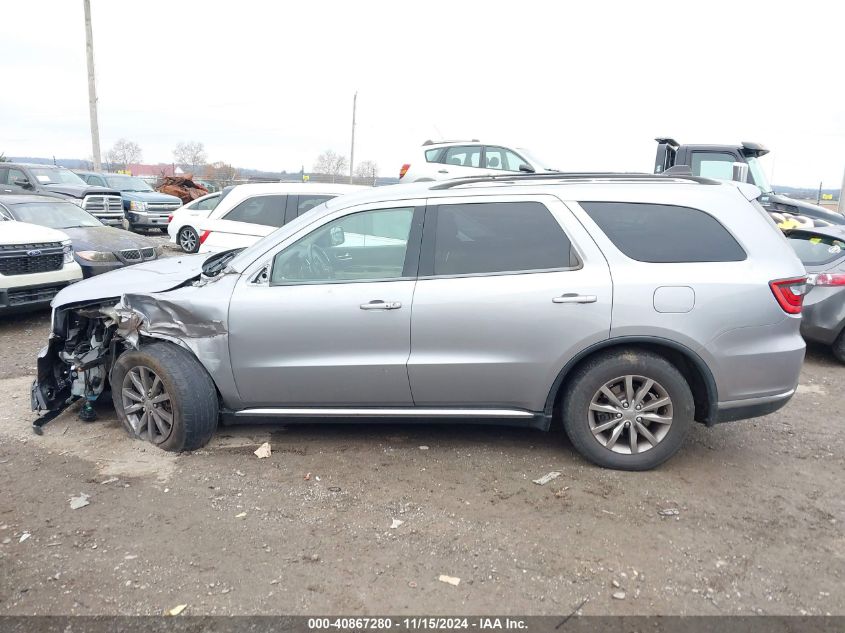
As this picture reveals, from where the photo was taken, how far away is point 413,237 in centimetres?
398

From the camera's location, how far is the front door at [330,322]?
3.87 m

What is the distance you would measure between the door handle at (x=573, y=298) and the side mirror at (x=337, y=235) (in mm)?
1439

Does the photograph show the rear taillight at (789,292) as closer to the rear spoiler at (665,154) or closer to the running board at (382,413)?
the running board at (382,413)

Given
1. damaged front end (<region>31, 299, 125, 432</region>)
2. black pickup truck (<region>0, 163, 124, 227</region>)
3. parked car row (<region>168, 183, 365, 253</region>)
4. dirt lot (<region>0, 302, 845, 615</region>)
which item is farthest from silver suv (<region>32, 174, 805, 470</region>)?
black pickup truck (<region>0, 163, 124, 227</region>)

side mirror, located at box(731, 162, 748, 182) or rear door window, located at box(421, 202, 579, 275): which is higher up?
side mirror, located at box(731, 162, 748, 182)

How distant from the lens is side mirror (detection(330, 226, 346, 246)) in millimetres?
4094

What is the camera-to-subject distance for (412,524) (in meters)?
3.36

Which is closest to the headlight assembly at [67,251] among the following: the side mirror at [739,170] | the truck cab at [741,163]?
the truck cab at [741,163]

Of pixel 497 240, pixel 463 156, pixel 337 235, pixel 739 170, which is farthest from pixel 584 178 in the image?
pixel 463 156

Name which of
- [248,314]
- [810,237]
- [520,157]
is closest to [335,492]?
[248,314]

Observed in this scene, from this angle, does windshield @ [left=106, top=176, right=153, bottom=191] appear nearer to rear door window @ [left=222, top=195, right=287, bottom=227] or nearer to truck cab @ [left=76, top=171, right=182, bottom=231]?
truck cab @ [left=76, top=171, right=182, bottom=231]

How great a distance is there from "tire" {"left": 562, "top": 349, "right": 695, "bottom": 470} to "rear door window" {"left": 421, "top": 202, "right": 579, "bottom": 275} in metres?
0.70

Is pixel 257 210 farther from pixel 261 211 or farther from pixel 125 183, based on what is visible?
pixel 125 183

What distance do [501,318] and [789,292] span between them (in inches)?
68.3
